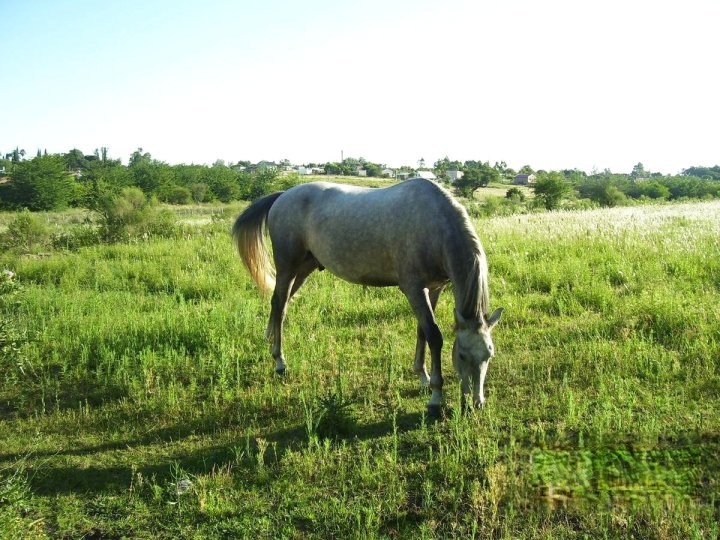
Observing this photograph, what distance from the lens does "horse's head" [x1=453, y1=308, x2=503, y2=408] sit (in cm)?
373

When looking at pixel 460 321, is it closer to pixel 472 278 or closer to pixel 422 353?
pixel 472 278

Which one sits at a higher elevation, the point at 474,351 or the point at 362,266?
the point at 362,266

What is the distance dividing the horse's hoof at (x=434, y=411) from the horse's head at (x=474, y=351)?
1.42 feet

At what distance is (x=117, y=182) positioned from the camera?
183 ft

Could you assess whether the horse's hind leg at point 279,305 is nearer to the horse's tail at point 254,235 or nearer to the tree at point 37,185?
the horse's tail at point 254,235

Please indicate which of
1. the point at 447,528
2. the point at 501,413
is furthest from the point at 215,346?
the point at 447,528

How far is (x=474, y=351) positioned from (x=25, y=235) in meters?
16.1

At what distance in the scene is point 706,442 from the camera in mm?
3586

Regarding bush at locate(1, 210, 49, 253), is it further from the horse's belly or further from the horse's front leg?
the horse's front leg

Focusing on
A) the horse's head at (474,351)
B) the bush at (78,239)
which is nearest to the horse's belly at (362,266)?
the horse's head at (474,351)

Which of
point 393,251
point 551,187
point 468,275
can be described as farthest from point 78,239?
point 551,187

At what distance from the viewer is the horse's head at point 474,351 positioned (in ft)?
12.3

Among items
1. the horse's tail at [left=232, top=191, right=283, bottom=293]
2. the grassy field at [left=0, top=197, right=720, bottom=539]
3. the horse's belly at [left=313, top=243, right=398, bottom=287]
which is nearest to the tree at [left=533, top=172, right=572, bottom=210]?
the grassy field at [left=0, top=197, right=720, bottom=539]

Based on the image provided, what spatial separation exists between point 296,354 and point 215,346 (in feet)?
3.47
